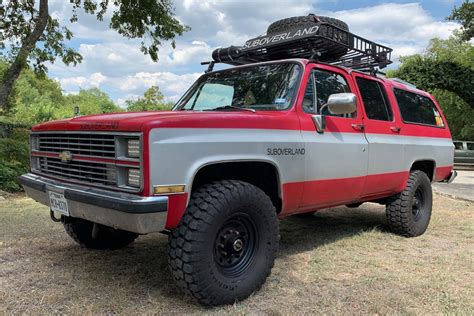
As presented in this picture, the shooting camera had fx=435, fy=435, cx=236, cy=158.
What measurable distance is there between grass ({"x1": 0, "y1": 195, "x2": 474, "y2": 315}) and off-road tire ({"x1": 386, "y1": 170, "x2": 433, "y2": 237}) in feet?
0.44

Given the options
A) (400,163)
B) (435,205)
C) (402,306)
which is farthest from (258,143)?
(435,205)

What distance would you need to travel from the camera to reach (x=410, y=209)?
17.7 feet

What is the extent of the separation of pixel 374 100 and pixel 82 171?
334 cm

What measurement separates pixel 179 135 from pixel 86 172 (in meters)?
0.87

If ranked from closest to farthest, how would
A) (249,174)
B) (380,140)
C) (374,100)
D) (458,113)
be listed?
(249,174) < (380,140) < (374,100) < (458,113)

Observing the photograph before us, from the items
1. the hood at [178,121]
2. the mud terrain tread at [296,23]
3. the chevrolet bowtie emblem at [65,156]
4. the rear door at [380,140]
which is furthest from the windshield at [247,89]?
the chevrolet bowtie emblem at [65,156]

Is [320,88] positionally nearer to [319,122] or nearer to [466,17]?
[319,122]

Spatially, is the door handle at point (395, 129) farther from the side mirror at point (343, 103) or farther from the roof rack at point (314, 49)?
the side mirror at point (343, 103)

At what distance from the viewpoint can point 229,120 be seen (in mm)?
3213

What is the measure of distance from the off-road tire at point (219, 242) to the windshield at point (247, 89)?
972 millimetres

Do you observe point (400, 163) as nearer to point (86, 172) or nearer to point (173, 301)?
point (173, 301)

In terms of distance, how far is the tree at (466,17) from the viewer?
1833 centimetres

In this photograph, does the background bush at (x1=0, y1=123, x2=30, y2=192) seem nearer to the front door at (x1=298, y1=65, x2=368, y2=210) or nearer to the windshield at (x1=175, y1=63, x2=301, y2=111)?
the windshield at (x1=175, y1=63, x2=301, y2=111)

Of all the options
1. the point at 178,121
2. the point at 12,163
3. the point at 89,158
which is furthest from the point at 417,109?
the point at 12,163
